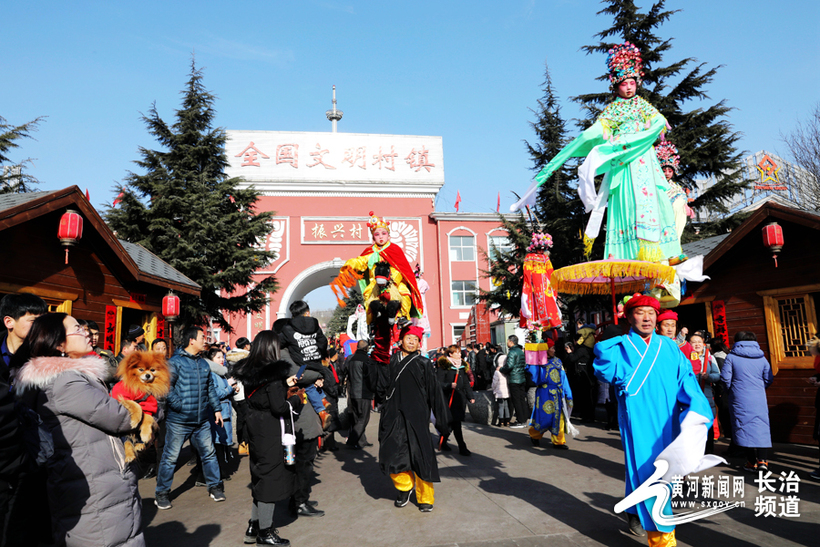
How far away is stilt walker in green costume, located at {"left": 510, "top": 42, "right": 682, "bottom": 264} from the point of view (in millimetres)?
5871

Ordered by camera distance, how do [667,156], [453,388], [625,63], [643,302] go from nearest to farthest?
[643,302]
[625,63]
[667,156]
[453,388]

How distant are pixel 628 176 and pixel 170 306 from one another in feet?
33.1

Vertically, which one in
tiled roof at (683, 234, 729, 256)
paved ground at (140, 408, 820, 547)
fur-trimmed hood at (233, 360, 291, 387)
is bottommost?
paved ground at (140, 408, 820, 547)

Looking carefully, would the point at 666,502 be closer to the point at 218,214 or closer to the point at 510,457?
the point at 510,457

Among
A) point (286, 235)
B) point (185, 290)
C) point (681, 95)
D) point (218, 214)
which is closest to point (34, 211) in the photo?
point (185, 290)

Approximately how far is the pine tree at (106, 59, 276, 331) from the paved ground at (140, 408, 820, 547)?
830cm

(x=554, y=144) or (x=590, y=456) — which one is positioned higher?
(x=554, y=144)

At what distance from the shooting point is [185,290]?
1194 centimetres

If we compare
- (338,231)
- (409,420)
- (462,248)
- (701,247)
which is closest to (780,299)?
(701,247)

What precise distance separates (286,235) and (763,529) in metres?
24.7

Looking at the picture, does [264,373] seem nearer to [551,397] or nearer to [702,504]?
[702,504]

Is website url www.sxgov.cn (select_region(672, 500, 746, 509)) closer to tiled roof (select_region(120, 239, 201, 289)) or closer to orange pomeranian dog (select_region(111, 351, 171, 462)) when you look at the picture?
orange pomeranian dog (select_region(111, 351, 171, 462))

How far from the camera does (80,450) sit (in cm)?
267

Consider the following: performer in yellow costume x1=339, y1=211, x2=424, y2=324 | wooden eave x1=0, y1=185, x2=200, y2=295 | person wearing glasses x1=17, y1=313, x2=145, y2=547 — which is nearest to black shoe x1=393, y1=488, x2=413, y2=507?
performer in yellow costume x1=339, y1=211, x2=424, y2=324
